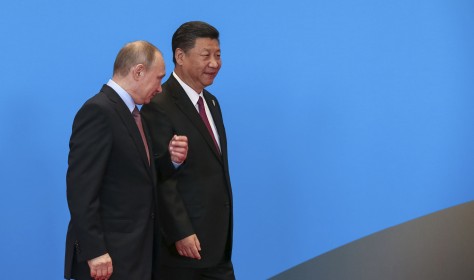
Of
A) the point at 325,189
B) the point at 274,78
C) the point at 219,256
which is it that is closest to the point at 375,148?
the point at 325,189

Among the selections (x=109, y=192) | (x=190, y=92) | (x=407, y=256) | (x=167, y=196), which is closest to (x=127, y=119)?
(x=109, y=192)

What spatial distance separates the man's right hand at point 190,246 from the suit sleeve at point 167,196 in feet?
0.05

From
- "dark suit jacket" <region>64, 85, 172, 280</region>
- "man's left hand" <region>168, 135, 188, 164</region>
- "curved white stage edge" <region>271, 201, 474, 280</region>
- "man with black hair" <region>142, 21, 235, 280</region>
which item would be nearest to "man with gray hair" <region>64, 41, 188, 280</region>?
"dark suit jacket" <region>64, 85, 172, 280</region>

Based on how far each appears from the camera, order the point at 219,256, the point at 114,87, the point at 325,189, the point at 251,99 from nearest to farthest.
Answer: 1. the point at 114,87
2. the point at 219,256
3. the point at 251,99
4. the point at 325,189

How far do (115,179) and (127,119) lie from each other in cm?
18

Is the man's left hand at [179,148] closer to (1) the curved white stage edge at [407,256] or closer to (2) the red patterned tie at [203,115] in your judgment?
(2) the red patterned tie at [203,115]

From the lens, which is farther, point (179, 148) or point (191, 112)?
point (191, 112)

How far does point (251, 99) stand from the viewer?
3645 millimetres

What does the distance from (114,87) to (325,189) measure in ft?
5.76

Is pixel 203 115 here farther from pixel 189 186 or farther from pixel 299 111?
pixel 299 111

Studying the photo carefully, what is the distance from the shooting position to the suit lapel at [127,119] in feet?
7.66

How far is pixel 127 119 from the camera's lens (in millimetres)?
2350

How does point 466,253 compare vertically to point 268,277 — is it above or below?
above

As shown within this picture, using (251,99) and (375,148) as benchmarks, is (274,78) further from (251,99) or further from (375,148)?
(375,148)
